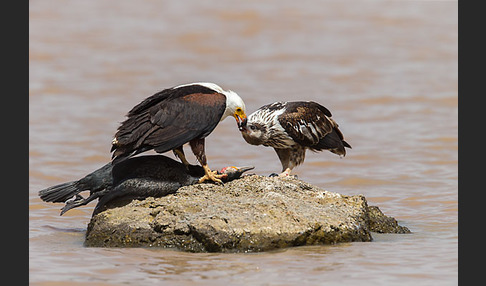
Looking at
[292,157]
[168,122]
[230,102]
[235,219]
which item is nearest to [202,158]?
[168,122]

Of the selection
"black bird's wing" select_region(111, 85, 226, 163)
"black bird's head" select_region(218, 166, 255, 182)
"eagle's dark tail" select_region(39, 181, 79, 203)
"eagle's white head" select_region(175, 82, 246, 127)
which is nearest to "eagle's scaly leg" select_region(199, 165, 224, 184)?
"black bird's head" select_region(218, 166, 255, 182)

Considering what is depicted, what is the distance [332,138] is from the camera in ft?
33.6

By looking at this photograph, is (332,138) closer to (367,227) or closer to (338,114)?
(367,227)

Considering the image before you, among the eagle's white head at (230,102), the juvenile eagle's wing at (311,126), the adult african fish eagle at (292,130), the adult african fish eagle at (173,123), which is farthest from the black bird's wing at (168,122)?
the juvenile eagle's wing at (311,126)

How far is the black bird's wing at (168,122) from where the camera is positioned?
841 cm

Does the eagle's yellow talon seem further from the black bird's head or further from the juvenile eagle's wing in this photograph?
the juvenile eagle's wing

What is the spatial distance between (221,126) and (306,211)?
7.28 meters

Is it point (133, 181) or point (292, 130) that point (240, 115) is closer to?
point (292, 130)

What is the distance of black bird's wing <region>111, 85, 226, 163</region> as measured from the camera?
8.41m

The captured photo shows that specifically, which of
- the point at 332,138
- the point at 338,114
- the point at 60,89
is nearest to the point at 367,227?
the point at 332,138

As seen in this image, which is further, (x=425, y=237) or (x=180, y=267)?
(x=425, y=237)

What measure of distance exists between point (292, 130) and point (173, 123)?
5.82 feet

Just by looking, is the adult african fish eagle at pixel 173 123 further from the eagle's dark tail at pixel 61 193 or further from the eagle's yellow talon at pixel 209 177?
the eagle's dark tail at pixel 61 193

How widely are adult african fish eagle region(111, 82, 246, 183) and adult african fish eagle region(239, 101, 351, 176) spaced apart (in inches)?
33.2
